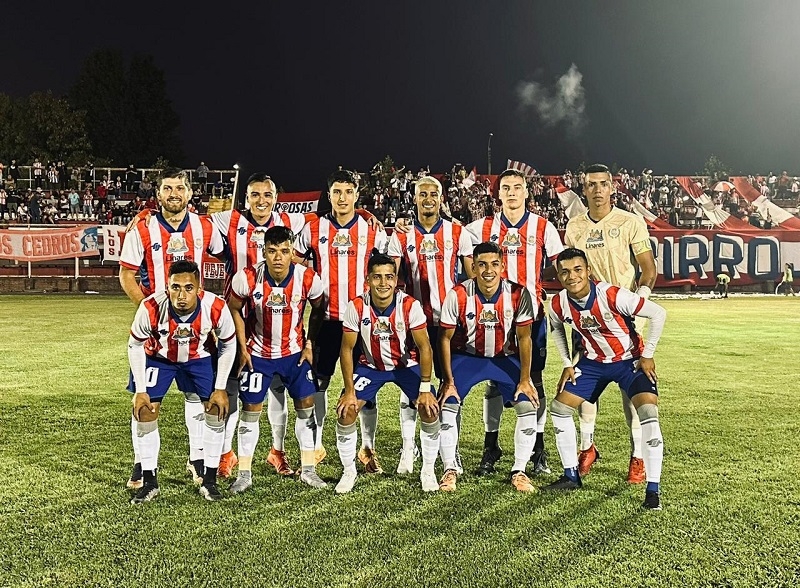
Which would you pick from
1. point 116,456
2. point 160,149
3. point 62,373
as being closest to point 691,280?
point 62,373

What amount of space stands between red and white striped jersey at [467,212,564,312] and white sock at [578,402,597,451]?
33.9 inches

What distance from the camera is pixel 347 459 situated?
4477 mm

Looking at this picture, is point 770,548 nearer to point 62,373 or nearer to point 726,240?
point 62,373

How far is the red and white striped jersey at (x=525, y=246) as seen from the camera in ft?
16.2

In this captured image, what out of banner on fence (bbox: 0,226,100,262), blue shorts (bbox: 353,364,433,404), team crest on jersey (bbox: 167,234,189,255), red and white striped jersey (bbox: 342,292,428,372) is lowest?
blue shorts (bbox: 353,364,433,404)

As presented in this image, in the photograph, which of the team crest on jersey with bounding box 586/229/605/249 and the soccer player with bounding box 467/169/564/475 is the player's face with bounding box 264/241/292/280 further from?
the team crest on jersey with bounding box 586/229/605/249

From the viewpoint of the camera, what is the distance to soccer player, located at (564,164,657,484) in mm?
5012

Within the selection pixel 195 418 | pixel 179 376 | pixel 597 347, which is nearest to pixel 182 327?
pixel 179 376

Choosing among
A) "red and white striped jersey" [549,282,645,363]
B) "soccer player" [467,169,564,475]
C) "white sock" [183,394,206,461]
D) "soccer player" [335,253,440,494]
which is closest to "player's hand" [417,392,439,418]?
"soccer player" [335,253,440,494]

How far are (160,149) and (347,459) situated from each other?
4939 centimetres

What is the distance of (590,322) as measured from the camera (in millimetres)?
4457

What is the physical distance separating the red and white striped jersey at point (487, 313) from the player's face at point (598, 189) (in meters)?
0.91

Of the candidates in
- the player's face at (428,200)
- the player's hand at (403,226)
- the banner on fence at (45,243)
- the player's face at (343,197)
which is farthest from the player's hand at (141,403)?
the banner on fence at (45,243)

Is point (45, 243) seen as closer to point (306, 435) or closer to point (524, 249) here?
point (306, 435)
